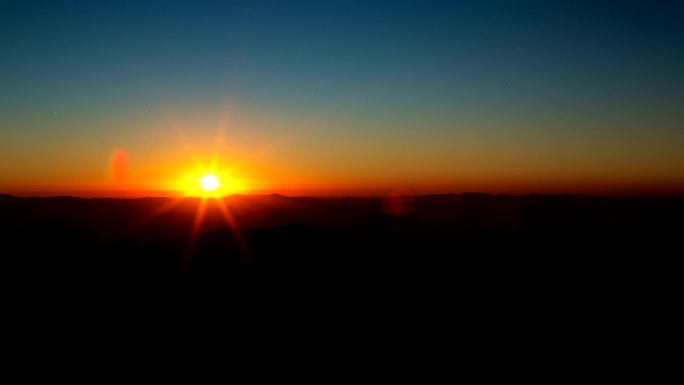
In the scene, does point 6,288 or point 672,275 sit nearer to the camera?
point 6,288

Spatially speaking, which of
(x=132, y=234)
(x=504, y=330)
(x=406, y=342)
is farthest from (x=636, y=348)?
(x=132, y=234)

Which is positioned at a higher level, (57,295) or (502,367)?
(57,295)

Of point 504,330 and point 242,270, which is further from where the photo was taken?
point 242,270

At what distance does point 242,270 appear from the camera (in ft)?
62.0

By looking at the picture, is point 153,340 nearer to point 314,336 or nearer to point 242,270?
point 314,336

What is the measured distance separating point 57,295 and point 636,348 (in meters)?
17.1

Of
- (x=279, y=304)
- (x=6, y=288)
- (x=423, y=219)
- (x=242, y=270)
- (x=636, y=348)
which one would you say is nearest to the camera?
(x=636, y=348)

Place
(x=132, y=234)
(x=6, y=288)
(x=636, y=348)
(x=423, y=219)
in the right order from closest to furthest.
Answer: (x=636, y=348) → (x=6, y=288) → (x=132, y=234) → (x=423, y=219)

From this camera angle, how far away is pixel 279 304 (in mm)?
15484

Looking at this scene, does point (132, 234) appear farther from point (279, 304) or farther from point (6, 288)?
point (279, 304)

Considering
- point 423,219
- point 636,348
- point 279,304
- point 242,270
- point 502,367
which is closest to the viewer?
point 502,367

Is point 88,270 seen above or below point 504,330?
above

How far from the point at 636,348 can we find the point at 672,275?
9.39 meters

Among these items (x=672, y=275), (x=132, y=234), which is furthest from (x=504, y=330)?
(x=132, y=234)
